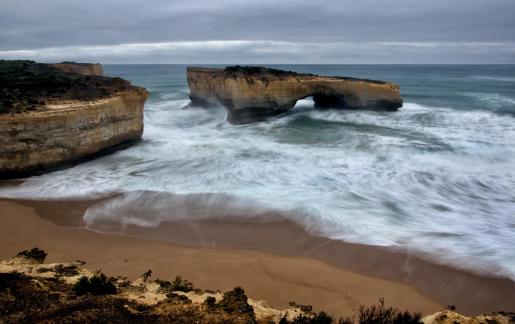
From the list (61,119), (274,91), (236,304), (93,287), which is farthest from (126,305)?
(274,91)

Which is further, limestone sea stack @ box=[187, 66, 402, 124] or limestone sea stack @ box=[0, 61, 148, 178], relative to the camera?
limestone sea stack @ box=[187, 66, 402, 124]

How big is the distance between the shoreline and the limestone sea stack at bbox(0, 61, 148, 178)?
112 inches

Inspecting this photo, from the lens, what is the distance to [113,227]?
1012 cm

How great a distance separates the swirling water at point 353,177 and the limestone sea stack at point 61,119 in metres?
0.68

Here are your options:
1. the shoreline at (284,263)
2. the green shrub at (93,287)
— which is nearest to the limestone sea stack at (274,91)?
the shoreline at (284,263)

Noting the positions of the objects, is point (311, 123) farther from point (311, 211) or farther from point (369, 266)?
point (369, 266)

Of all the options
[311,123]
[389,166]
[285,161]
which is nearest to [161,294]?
[285,161]

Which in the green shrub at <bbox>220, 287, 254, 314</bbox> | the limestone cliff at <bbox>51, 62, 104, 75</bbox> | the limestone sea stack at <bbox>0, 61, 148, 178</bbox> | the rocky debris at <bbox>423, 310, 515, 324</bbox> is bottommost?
the rocky debris at <bbox>423, 310, 515, 324</bbox>

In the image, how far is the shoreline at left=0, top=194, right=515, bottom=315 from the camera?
296 inches

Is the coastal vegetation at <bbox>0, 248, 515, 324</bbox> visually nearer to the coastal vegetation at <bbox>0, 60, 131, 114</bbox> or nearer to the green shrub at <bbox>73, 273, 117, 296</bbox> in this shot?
the green shrub at <bbox>73, 273, 117, 296</bbox>

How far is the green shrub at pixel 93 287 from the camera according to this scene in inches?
233

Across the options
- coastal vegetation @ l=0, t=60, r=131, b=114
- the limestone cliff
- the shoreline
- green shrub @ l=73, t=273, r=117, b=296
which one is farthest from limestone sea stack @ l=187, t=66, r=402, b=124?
green shrub @ l=73, t=273, r=117, b=296

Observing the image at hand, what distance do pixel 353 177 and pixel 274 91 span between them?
12.9 metres

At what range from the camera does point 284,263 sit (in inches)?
337
